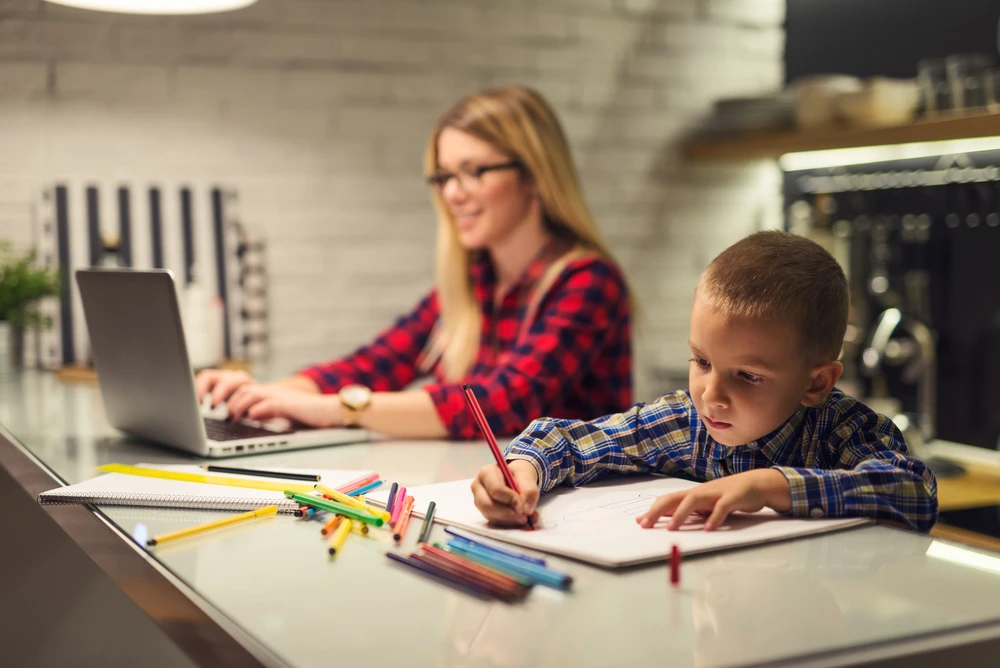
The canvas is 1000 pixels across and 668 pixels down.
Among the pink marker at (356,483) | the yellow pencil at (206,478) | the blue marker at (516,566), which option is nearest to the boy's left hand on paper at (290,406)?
the yellow pencil at (206,478)

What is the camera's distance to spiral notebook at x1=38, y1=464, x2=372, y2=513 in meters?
1.02

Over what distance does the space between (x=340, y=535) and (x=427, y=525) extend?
7 cm

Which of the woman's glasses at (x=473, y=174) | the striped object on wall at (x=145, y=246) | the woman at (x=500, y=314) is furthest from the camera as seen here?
the striped object on wall at (x=145, y=246)

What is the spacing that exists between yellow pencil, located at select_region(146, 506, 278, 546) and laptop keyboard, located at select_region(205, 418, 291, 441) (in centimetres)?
45

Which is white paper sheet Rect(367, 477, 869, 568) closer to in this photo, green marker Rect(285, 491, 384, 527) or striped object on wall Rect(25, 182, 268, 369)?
green marker Rect(285, 491, 384, 527)

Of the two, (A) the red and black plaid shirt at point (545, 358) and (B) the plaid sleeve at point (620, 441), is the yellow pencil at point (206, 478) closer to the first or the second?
(B) the plaid sleeve at point (620, 441)

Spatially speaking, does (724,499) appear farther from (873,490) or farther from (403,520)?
(403,520)

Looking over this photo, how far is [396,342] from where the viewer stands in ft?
6.86

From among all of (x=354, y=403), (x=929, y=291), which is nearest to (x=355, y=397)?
(x=354, y=403)

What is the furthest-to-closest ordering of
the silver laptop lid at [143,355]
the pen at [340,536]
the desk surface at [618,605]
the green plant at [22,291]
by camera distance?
the green plant at [22,291] < the silver laptop lid at [143,355] < the pen at [340,536] < the desk surface at [618,605]

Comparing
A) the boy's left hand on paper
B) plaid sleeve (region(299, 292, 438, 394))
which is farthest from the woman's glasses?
the boy's left hand on paper

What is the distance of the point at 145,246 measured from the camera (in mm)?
2928

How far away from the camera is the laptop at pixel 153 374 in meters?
1.32

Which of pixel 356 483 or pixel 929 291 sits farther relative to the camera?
pixel 929 291
